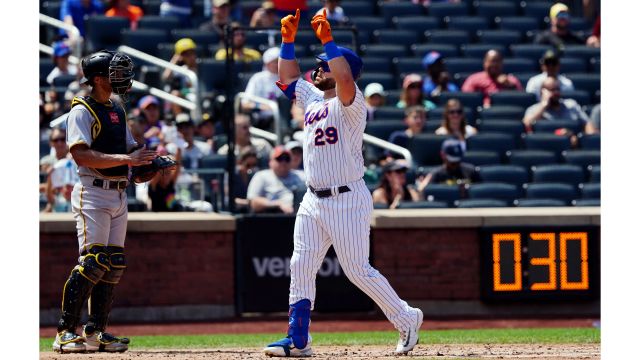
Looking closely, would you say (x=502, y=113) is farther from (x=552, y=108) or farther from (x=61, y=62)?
(x=61, y=62)

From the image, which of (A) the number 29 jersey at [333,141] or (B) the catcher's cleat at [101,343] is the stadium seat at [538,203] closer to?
(A) the number 29 jersey at [333,141]

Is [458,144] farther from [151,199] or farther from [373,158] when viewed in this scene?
[151,199]

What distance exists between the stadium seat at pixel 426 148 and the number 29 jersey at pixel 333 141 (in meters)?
6.10

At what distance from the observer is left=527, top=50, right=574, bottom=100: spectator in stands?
15.1 metres

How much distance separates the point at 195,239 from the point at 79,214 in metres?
4.17

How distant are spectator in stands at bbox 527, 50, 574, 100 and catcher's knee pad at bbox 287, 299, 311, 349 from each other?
7968mm

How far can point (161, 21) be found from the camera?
16062 millimetres

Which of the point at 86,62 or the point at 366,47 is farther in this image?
the point at 366,47

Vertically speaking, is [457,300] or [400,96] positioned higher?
[400,96]

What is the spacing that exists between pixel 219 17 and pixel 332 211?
8631 mm

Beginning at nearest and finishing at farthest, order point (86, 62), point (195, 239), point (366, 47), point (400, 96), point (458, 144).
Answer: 1. point (86, 62)
2. point (195, 239)
3. point (458, 144)
4. point (400, 96)
5. point (366, 47)

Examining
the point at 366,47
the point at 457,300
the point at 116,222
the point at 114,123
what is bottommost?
the point at 457,300

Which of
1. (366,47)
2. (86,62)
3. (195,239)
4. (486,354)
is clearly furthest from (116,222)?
(366,47)

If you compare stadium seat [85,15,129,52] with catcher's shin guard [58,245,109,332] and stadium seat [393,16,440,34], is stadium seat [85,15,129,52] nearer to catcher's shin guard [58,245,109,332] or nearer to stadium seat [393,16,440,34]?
stadium seat [393,16,440,34]
